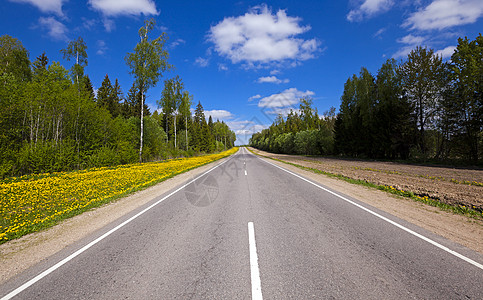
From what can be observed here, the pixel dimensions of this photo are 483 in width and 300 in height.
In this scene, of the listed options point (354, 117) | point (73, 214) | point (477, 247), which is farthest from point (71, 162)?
point (354, 117)

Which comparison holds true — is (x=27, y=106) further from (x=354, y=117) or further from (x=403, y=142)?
(x=354, y=117)

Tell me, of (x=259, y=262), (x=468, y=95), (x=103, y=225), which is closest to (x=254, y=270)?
(x=259, y=262)

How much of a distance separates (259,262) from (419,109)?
33.5 m

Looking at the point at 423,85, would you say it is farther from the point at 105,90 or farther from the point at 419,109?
the point at 105,90

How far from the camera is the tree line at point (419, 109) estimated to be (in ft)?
67.5

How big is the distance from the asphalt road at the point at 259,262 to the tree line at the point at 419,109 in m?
26.4

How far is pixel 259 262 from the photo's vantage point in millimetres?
3096

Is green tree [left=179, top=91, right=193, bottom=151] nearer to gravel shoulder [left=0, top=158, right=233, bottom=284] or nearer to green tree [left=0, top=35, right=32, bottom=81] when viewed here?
green tree [left=0, top=35, right=32, bottom=81]

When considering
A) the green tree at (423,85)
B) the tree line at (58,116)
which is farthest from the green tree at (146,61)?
the green tree at (423,85)

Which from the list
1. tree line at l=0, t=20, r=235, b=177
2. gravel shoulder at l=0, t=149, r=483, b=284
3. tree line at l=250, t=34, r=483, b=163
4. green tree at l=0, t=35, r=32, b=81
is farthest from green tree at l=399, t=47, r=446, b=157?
green tree at l=0, t=35, r=32, b=81

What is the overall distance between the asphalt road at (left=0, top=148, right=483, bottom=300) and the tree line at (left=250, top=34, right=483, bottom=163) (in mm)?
26368

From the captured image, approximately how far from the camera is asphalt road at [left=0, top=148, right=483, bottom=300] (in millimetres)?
2469

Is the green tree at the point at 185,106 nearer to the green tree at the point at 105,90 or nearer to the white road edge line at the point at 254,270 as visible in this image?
the green tree at the point at 105,90

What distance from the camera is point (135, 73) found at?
2248 cm
